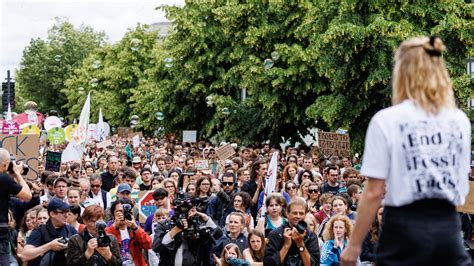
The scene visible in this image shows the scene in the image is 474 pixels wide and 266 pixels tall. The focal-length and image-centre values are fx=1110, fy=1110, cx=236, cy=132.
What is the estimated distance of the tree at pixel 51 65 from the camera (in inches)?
4060

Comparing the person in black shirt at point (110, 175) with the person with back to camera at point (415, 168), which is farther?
the person in black shirt at point (110, 175)

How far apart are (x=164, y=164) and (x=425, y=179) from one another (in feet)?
54.1

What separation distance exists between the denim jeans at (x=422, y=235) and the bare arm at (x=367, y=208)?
0.25ft

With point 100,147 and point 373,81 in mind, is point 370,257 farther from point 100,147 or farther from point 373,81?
point 100,147

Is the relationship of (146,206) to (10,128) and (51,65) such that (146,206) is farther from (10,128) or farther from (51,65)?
(51,65)

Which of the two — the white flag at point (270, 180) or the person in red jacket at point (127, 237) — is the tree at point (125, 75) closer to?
the white flag at point (270, 180)

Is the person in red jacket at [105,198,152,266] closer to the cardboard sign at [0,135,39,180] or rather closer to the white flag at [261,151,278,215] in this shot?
the white flag at [261,151,278,215]

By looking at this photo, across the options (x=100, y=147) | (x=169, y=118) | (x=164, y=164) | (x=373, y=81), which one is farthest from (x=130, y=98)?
(x=164, y=164)

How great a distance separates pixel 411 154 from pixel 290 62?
28.2 meters

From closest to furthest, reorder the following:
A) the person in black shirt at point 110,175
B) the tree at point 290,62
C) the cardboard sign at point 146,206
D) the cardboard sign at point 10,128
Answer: the cardboard sign at point 146,206 < the person in black shirt at point 110,175 < the cardboard sign at point 10,128 < the tree at point 290,62

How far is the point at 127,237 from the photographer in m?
10.8

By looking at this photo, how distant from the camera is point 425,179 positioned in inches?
182

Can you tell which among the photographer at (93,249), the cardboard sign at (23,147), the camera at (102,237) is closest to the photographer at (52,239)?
the photographer at (93,249)

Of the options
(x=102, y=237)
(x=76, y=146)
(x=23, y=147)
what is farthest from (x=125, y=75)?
(x=102, y=237)
